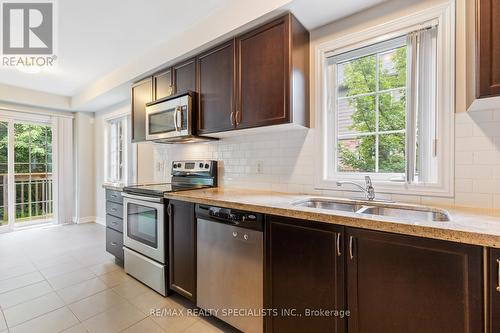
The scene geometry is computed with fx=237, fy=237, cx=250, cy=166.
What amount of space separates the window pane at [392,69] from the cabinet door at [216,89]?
1.16m

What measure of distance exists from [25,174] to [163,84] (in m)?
3.66

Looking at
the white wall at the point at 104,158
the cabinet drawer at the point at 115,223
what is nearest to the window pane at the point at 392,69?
the cabinet drawer at the point at 115,223

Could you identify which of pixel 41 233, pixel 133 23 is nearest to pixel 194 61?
pixel 133 23

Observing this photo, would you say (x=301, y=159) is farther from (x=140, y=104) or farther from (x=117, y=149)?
(x=117, y=149)

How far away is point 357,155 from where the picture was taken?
1.88 meters

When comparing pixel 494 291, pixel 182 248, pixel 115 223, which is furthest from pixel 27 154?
pixel 494 291

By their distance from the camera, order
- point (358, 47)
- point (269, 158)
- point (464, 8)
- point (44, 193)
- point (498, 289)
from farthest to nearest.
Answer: point (44, 193) → point (269, 158) → point (358, 47) → point (464, 8) → point (498, 289)

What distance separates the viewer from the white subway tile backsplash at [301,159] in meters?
1.33

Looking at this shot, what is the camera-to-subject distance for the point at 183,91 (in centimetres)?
239

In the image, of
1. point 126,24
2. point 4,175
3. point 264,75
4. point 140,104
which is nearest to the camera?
point 264,75

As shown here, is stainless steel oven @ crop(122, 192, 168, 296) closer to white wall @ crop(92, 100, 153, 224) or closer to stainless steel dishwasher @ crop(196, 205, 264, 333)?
stainless steel dishwasher @ crop(196, 205, 264, 333)

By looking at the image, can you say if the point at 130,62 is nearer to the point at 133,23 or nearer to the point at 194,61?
the point at 133,23

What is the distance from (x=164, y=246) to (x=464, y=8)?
267cm

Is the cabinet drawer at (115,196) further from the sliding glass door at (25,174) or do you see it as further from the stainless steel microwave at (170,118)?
the sliding glass door at (25,174)
